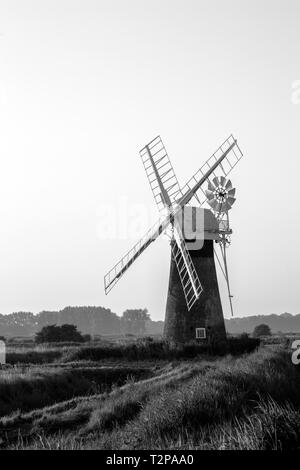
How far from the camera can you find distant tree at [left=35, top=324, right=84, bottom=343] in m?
42.8

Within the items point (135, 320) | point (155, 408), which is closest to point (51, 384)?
point (155, 408)

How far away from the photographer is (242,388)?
52.9 feet

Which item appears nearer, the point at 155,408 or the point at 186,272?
the point at 155,408

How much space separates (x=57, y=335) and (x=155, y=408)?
98.9 ft

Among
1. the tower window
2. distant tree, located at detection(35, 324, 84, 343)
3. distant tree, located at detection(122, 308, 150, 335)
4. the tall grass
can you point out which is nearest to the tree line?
distant tree, located at detection(122, 308, 150, 335)

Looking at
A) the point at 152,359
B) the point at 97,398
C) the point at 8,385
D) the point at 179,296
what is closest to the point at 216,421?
the point at 97,398

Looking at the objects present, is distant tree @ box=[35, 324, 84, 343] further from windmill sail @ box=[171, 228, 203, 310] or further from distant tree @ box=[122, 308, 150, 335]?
distant tree @ box=[122, 308, 150, 335]

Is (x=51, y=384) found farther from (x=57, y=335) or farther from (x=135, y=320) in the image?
→ (x=135, y=320)

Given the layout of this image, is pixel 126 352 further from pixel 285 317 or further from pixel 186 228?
pixel 285 317

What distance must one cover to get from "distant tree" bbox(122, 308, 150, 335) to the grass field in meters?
106

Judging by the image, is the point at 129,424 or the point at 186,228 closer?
the point at 129,424

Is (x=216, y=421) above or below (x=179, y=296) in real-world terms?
below

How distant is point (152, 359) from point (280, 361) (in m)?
9.28

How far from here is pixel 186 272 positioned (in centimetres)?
3241
